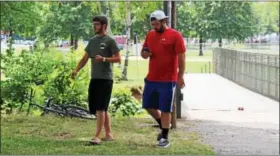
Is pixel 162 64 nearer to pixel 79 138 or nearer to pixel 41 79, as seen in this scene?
pixel 79 138

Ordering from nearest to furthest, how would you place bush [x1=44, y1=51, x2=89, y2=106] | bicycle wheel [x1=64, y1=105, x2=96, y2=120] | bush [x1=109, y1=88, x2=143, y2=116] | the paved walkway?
the paved walkway
bicycle wheel [x1=64, y1=105, x2=96, y2=120]
bush [x1=44, y1=51, x2=89, y2=106]
bush [x1=109, y1=88, x2=143, y2=116]

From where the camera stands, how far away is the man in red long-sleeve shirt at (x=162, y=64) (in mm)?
4207

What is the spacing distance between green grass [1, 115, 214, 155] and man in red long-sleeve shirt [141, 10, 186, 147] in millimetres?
418

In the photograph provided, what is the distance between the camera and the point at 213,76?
20703 millimetres

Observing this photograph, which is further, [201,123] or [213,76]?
[213,76]

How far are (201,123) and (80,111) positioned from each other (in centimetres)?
168

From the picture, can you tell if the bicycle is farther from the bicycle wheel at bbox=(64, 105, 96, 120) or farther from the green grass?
the green grass

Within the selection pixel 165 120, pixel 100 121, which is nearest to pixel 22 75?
pixel 100 121

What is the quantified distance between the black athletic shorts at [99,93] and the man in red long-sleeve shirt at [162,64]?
1.68 feet

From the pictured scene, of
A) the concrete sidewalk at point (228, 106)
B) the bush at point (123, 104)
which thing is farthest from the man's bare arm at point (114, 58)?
the bush at point (123, 104)

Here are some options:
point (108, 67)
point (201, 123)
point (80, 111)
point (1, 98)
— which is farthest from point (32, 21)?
point (108, 67)

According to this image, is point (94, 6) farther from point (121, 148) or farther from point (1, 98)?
point (121, 148)

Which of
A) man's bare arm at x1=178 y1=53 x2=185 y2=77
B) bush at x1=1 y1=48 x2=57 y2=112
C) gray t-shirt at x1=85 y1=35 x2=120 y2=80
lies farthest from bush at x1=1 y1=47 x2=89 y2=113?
man's bare arm at x1=178 y1=53 x2=185 y2=77

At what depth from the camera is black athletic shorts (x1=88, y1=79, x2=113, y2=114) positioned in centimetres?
495
